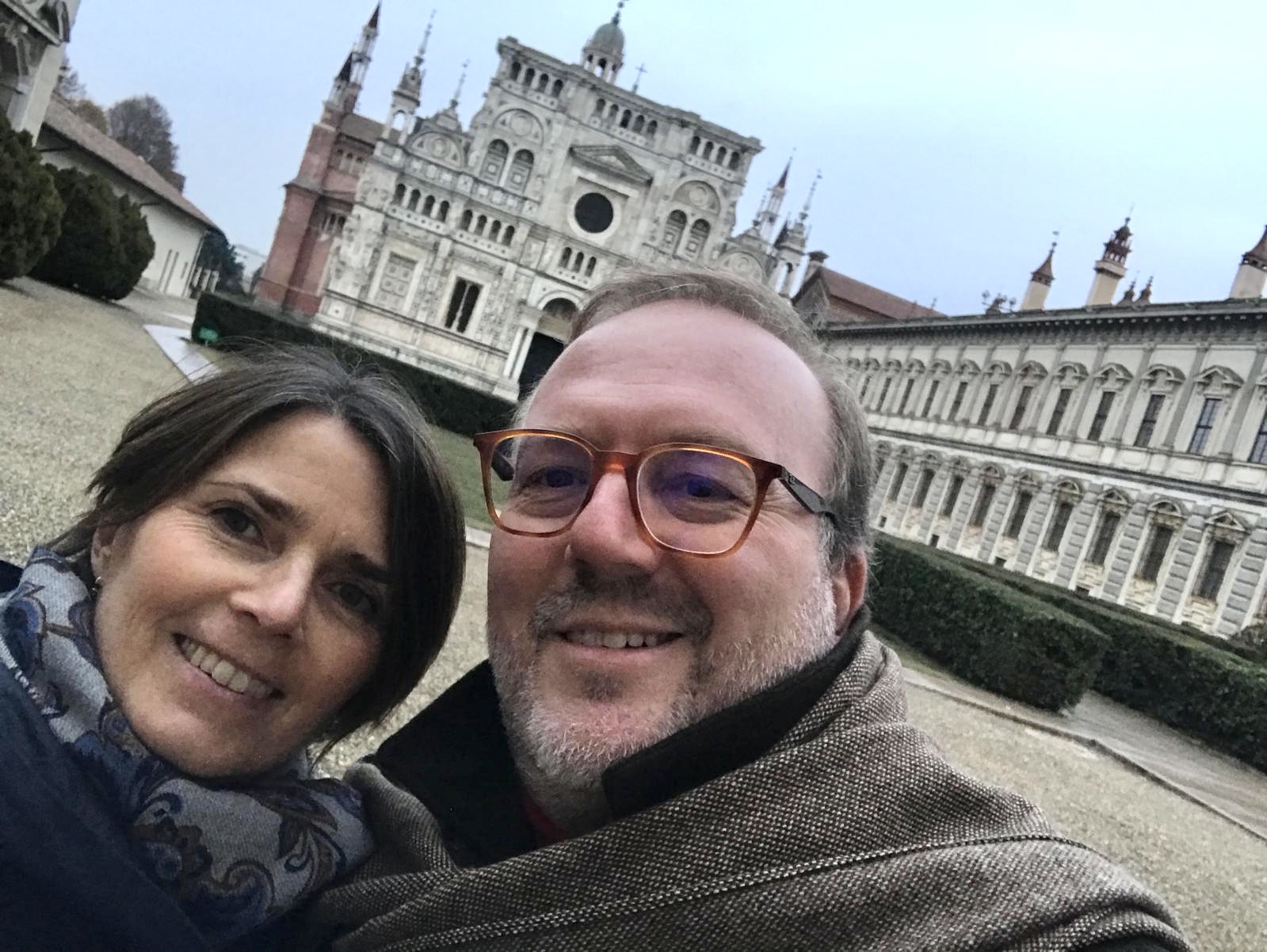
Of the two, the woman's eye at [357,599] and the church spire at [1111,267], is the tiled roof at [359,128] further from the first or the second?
the woman's eye at [357,599]

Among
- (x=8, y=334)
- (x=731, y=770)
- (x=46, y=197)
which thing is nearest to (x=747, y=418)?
(x=731, y=770)

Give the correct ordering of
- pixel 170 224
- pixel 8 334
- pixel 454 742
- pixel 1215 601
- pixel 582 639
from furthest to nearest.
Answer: pixel 170 224
pixel 1215 601
pixel 8 334
pixel 454 742
pixel 582 639

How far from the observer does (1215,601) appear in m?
22.9

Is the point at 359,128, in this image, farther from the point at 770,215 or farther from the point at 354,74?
the point at 770,215

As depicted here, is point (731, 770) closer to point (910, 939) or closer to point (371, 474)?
point (910, 939)

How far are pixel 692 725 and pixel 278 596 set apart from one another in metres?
0.80

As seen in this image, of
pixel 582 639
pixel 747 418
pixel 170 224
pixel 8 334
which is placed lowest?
pixel 8 334

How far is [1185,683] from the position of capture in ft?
51.7

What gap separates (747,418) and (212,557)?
3.39 ft

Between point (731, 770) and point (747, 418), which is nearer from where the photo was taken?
point (731, 770)

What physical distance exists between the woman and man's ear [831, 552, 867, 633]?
31.5 inches

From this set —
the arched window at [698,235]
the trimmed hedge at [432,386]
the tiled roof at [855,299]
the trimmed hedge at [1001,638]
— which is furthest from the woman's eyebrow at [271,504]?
the tiled roof at [855,299]

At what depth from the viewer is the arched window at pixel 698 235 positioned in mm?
41062

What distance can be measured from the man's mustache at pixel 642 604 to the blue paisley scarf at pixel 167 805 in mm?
688
